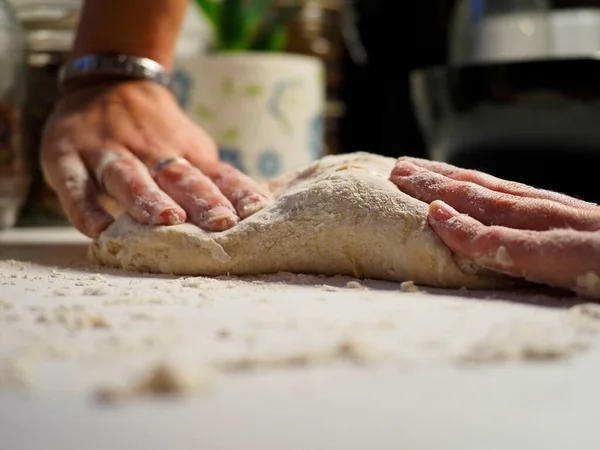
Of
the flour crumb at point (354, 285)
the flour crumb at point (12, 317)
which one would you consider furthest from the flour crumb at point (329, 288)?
the flour crumb at point (12, 317)

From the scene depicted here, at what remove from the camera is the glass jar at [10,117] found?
A: 1.30 meters

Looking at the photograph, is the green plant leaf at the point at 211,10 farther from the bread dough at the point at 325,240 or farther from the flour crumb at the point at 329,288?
the flour crumb at the point at 329,288

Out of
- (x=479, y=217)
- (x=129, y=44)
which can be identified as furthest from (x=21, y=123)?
(x=479, y=217)

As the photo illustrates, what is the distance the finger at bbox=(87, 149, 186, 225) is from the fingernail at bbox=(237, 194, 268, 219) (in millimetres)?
63

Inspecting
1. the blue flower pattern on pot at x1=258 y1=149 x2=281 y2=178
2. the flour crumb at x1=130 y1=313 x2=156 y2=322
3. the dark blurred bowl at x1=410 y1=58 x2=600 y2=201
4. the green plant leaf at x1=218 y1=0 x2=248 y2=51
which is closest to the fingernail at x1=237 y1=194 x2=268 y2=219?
the flour crumb at x1=130 y1=313 x2=156 y2=322

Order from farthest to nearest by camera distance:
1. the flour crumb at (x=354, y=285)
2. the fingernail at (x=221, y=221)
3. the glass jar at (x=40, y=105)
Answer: the glass jar at (x=40, y=105), the fingernail at (x=221, y=221), the flour crumb at (x=354, y=285)

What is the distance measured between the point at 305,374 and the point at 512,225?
0.33 meters

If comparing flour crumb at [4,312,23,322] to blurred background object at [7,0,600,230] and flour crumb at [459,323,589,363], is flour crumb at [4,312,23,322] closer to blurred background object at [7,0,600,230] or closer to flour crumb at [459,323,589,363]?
flour crumb at [459,323,589,363]

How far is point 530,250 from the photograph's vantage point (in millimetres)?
581

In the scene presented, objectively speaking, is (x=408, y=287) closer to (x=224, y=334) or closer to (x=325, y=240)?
(x=325, y=240)

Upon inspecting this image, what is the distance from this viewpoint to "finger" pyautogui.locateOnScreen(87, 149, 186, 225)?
771 millimetres

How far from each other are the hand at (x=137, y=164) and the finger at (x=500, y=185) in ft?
0.62

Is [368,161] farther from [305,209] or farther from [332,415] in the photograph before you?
[332,415]

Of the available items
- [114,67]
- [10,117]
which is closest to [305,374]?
[114,67]
